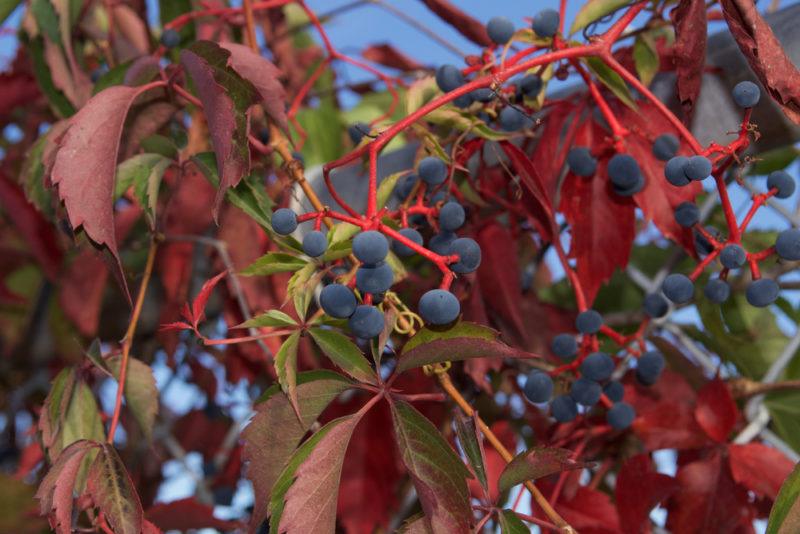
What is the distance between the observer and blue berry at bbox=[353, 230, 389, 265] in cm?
56

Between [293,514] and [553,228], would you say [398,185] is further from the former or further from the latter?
[293,514]

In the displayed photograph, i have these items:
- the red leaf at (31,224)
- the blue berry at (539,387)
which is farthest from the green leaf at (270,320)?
the red leaf at (31,224)

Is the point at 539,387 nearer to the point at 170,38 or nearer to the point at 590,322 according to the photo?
the point at 590,322

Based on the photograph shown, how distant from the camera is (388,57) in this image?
1677 mm

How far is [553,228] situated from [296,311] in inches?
10.9

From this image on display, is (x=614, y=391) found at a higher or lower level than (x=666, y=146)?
lower

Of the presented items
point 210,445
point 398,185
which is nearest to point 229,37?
point 398,185

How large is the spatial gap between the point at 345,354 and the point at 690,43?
1.18ft

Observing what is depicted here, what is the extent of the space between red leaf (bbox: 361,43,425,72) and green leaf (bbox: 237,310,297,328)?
108cm

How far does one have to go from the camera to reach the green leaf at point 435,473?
0.55 m

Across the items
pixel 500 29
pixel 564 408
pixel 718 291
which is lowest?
pixel 564 408

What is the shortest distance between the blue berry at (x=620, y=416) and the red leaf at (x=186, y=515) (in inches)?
15.2

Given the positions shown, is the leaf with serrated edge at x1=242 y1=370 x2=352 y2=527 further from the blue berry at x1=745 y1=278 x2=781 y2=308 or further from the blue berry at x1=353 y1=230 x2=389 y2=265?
the blue berry at x1=745 y1=278 x2=781 y2=308

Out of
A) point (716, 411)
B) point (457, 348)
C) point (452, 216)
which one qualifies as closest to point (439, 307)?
point (457, 348)
